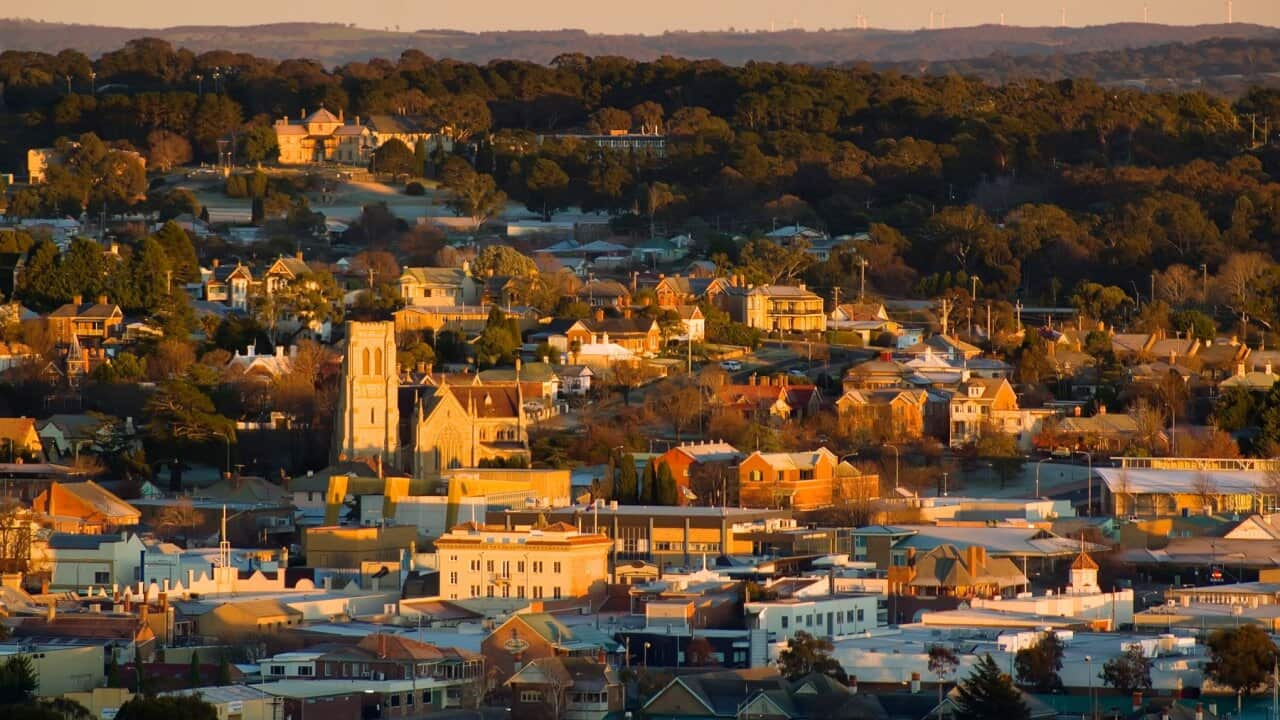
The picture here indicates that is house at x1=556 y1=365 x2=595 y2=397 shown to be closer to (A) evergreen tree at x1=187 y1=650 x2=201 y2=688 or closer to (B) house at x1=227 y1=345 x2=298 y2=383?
(B) house at x1=227 y1=345 x2=298 y2=383

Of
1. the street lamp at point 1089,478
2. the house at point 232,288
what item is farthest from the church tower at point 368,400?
the house at point 232,288

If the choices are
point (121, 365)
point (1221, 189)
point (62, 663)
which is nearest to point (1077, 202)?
point (1221, 189)

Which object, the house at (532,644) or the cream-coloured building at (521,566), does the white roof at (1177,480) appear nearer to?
the cream-coloured building at (521,566)

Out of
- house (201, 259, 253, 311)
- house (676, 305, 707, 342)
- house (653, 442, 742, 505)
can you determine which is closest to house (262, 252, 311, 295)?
house (201, 259, 253, 311)

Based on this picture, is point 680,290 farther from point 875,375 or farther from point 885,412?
point 885,412

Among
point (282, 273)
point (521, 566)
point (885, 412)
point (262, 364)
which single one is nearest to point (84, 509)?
point (521, 566)
